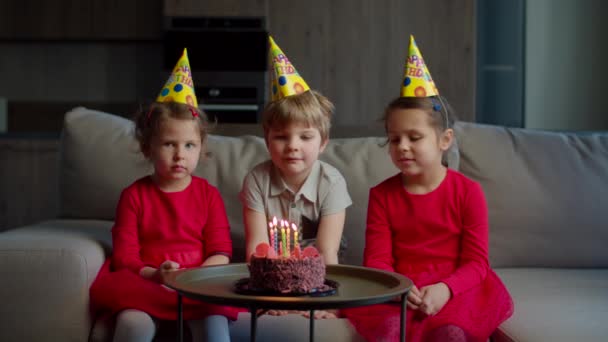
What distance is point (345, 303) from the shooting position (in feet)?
3.85

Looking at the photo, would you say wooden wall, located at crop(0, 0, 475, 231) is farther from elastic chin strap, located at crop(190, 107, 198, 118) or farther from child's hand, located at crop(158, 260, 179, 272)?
child's hand, located at crop(158, 260, 179, 272)

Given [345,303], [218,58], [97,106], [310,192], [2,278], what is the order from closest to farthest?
[345,303]
[2,278]
[310,192]
[218,58]
[97,106]

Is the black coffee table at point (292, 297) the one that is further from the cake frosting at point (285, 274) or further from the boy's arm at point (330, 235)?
the boy's arm at point (330, 235)

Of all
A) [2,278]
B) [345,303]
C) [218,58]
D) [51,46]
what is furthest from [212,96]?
[345,303]

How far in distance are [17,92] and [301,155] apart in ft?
12.4

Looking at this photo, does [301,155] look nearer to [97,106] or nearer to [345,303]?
[345,303]

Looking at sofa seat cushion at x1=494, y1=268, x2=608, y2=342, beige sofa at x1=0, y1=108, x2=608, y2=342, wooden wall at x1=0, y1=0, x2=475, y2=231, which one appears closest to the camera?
sofa seat cushion at x1=494, y1=268, x2=608, y2=342

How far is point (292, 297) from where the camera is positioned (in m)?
1.19

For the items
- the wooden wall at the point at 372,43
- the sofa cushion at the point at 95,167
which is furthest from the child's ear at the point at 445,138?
the wooden wall at the point at 372,43

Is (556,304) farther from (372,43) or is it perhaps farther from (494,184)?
(372,43)

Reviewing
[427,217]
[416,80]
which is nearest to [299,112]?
[416,80]

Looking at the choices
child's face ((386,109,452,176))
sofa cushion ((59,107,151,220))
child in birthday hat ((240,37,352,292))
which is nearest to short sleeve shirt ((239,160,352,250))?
child in birthday hat ((240,37,352,292))

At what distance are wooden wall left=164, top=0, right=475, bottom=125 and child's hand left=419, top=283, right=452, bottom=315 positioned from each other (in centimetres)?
274

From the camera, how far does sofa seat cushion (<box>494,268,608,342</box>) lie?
155 centimetres
